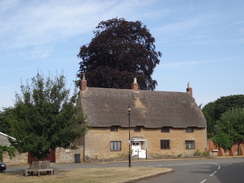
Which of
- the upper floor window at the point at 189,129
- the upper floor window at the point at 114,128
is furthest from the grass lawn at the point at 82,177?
the upper floor window at the point at 189,129

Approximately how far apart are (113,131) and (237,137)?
1998cm

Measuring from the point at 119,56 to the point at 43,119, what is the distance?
107ft

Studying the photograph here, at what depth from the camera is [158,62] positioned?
61.7 meters

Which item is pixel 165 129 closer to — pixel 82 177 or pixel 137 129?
pixel 137 129

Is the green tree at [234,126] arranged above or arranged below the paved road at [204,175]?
above

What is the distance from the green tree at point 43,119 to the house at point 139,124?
18.8 metres

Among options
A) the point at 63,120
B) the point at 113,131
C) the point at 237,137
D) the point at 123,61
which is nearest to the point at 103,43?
the point at 123,61

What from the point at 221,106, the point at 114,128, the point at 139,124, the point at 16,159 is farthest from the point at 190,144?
the point at 221,106

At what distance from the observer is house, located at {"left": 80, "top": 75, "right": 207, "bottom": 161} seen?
150 ft

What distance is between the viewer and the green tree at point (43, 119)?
24.1 m

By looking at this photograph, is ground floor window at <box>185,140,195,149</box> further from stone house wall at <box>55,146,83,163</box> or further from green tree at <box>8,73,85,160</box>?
green tree at <box>8,73,85,160</box>

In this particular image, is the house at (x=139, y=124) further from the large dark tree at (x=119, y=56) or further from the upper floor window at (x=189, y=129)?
the large dark tree at (x=119, y=56)

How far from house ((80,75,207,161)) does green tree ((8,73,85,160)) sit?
740 inches

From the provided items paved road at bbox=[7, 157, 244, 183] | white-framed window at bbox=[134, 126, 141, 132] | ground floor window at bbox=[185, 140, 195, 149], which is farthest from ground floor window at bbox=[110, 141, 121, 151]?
paved road at bbox=[7, 157, 244, 183]
